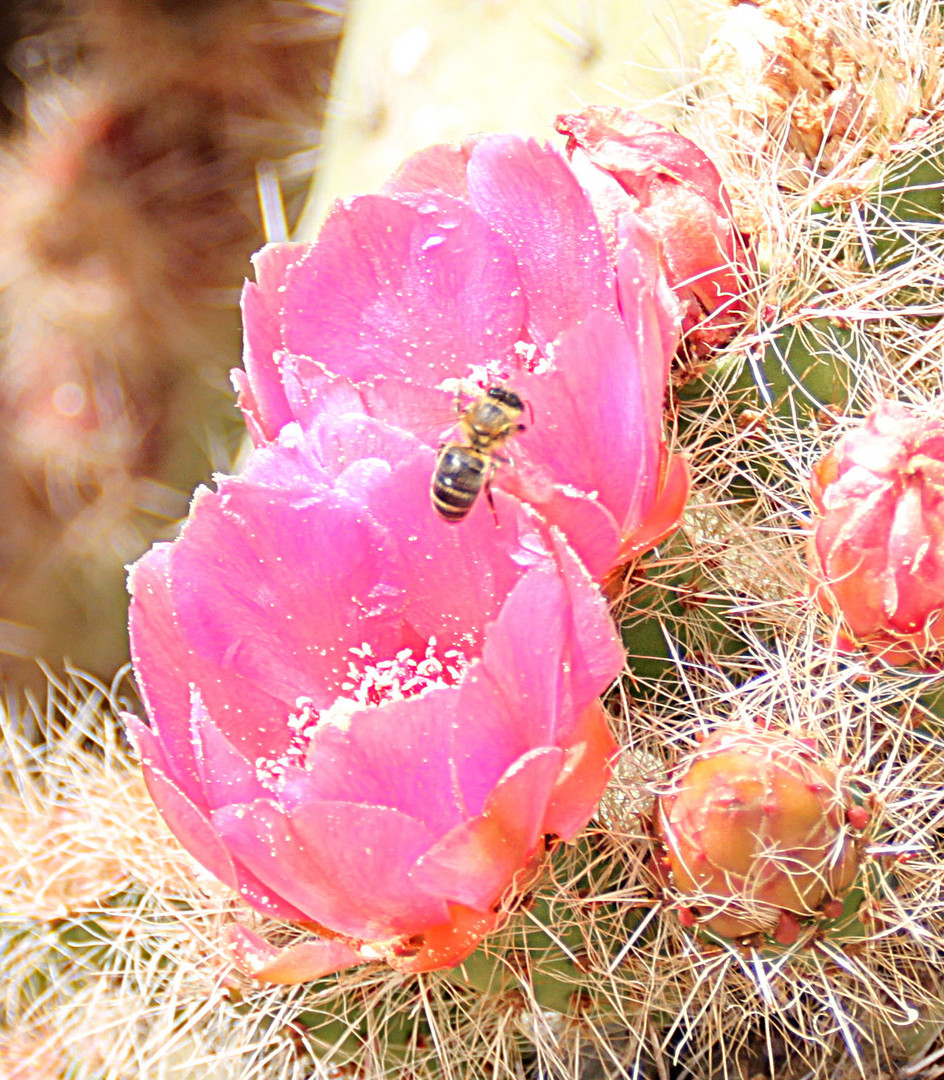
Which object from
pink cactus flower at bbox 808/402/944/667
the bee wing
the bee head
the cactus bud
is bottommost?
the cactus bud

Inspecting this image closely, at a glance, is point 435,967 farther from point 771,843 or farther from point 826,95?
point 826,95

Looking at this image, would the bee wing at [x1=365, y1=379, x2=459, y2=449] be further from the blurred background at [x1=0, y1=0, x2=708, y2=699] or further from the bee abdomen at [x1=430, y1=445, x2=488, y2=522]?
the blurred background at [x1=0, y1=0, x2=708, y2=699]

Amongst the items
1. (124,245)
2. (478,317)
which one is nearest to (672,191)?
(478,317)

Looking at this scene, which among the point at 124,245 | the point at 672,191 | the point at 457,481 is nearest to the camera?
the point at 457,481

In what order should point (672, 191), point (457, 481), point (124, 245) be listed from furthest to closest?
point (124, 245) < point (672, 191) < point (457, 481)

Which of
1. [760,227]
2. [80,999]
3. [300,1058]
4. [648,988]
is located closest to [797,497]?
[760,227]

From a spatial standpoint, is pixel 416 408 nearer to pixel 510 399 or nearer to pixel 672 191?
pixel 510 399

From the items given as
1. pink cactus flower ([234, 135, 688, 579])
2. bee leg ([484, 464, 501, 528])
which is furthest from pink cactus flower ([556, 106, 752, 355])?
bee leg ([484, 464, 501, 528])
